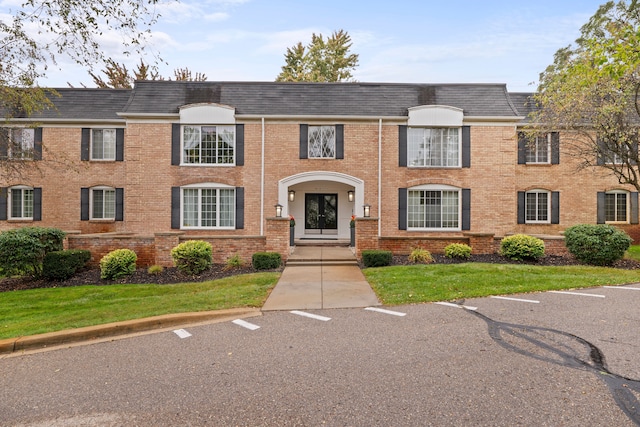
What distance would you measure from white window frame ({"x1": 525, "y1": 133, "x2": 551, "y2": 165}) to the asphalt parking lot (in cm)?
1248

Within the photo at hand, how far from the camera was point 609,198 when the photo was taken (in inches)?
675

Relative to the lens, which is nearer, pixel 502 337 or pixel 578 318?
pixel 502 337

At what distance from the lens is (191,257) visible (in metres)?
10.9

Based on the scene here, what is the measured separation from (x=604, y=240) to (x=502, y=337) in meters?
8.45

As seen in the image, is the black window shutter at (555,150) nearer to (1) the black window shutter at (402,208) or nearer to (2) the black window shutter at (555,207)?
(2) the black window shutter at (555,207)

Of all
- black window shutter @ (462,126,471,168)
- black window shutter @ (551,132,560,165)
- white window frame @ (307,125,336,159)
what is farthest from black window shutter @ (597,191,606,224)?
white window frame @ (307,125,336,159)

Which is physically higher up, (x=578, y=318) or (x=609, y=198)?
(x=609, y=198)

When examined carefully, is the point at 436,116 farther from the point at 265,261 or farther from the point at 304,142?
the point at 265,261

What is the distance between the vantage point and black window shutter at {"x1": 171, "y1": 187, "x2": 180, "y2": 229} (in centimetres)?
1492

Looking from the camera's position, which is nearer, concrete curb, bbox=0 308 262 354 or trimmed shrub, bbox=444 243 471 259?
concrete curb, bbox=0 308 262 354

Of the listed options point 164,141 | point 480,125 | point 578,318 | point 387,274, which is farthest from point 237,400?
point 480,125

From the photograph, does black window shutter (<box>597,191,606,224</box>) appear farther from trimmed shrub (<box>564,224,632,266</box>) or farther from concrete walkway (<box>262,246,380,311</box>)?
concrete walkway (<box>262,246,380,311</box>)

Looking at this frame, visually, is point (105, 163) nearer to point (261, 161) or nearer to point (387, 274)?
point (261, 161)

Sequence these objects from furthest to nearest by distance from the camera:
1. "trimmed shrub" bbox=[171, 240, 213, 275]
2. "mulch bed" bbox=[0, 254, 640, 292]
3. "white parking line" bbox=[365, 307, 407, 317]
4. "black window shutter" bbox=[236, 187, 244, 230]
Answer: "black window shutter" bbox=[236, 187, 244, 230] < "trimmed shrub" bbox=[171, 240, 213, 275] < "mulch bed" bbox=[0, 254, 640, 292] < "white parking line" bbox=[365, 307, 407, 317]
